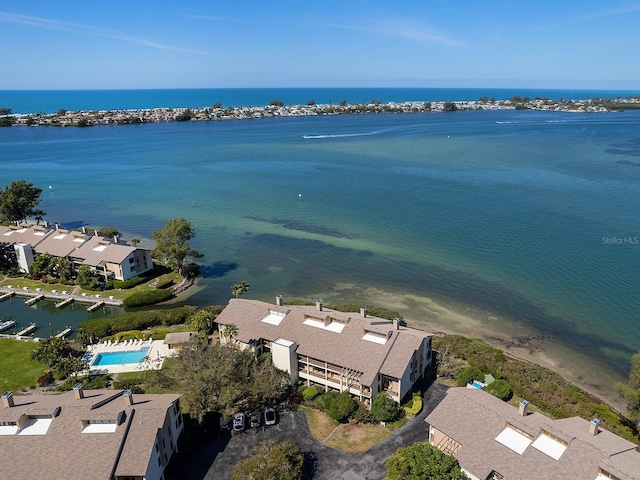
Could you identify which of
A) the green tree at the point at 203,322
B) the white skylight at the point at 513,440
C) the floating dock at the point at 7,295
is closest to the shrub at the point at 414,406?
the white skylight at the point at 513,440

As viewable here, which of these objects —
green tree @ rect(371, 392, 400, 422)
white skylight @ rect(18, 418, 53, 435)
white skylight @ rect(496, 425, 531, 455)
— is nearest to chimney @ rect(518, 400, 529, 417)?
white skylight @ rect(496, 425, 531, 455)

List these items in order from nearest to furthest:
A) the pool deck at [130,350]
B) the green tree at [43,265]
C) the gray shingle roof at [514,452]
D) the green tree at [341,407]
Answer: the gray shingle roof at [514,452], the green tree at [341,407], the pool deck at [130,350], the green tree at [43,265]

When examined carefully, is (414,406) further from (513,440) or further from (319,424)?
(513,440)

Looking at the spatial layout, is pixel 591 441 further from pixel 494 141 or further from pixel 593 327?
pixel 494 141

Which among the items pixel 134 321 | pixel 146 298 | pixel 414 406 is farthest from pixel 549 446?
pixel 146 298

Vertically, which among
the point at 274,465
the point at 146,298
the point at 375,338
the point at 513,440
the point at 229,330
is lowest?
the point at 146,298

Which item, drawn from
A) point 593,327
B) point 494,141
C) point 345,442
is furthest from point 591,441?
point 494,141

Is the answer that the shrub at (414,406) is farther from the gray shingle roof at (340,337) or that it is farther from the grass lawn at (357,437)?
the gray shingle roof at (340,337)
